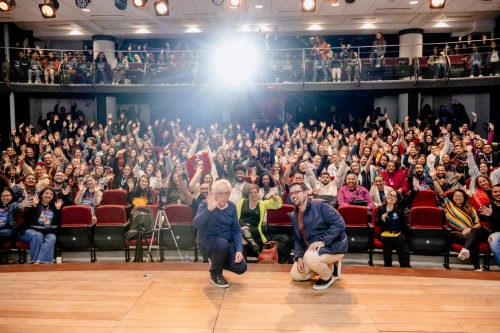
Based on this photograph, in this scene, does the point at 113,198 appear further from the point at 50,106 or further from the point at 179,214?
the point at 50,106

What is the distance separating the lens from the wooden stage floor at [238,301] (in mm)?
3010

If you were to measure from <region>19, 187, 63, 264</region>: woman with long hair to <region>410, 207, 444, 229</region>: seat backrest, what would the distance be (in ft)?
15.3

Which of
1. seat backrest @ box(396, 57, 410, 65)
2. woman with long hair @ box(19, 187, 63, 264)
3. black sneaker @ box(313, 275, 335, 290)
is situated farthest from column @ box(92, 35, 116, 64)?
black sneaker @ box(313, 275, 335, 290)

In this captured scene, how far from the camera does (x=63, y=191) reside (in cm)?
605

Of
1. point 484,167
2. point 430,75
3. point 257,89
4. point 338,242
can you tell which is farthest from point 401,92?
point 338,242

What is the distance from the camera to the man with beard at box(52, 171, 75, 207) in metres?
5.95

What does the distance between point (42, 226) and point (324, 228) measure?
147 inches

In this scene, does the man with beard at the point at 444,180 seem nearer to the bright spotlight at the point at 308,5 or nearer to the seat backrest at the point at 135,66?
the bright spotlight at the point at 308,5

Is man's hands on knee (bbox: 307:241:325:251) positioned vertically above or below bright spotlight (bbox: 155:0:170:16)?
below

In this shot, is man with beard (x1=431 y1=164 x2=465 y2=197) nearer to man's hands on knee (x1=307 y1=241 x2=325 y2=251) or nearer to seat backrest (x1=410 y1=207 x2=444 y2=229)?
seat backrest (x1=410 y1=207 x2=444 y2=229)

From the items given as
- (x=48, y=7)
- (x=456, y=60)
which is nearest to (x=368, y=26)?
(x=456, y=60)

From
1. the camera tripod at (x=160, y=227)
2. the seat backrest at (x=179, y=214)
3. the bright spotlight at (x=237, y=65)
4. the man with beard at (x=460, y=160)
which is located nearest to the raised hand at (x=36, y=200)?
the camera tripod at (x=160, y=227)

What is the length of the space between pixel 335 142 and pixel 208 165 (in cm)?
421

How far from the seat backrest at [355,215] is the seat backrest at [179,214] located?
204 centimetres
